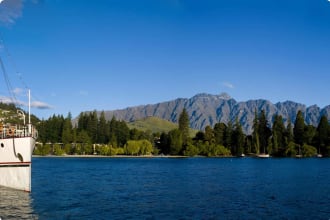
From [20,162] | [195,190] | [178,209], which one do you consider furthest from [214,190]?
[20,162]

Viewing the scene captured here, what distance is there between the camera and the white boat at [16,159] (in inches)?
1665

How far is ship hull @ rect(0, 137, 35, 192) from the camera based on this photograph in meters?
42.3

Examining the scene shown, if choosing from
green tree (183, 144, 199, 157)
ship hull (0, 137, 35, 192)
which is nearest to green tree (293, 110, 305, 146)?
green tree (183, 144, 199, 157)

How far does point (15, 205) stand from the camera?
35594 mm

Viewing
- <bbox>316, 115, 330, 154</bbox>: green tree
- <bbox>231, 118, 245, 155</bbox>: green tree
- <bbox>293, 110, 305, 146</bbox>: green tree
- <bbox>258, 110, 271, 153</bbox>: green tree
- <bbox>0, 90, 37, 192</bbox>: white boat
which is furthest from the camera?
<bbox>231, 118, 245, 155</bbox>: green tree

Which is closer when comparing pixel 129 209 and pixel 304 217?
pixel 304 217

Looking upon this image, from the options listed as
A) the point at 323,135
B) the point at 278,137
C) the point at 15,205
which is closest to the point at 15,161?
the point at 15,205

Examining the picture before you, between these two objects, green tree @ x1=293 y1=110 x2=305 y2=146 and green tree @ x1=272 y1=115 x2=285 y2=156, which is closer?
green tree @ x1=272 y1=115 x2=285 y2=156

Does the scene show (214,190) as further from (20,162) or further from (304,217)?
(20,162)

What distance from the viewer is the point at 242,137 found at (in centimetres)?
19400

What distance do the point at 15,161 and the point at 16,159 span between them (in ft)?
0.73

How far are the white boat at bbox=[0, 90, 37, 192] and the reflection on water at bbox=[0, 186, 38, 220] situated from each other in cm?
93

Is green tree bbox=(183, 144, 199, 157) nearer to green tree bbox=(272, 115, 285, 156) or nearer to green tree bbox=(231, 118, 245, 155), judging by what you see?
green tree bbox=(231, 118, 245, 155)

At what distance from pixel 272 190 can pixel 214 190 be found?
719 centimetres
